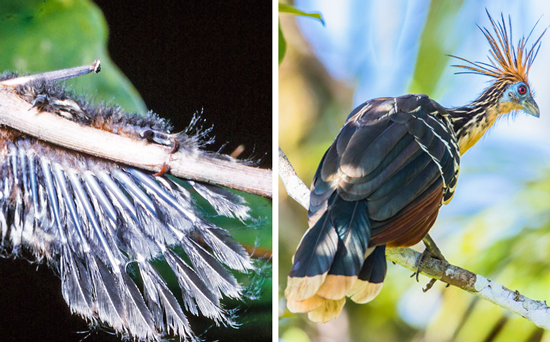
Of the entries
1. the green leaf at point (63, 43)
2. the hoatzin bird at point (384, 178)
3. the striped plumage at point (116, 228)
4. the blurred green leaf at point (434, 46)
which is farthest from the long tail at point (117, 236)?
the blurred green leaf at point (434, 46)

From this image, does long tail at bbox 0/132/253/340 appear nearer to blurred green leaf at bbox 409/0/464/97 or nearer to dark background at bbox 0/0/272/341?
dark background at bbox 0/0/272/341

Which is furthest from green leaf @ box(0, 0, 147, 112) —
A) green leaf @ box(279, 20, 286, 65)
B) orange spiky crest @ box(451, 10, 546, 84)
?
orange spiky crest @ box(451, 10, 546, 84)

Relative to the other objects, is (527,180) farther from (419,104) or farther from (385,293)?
(385,293)

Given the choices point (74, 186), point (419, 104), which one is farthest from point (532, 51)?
point (74, 186)

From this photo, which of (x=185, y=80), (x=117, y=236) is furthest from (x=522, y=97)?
(x=117, y=236)

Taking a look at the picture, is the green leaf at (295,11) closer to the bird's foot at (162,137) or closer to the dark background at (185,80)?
the dark background at (185,80)

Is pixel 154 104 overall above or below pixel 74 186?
above

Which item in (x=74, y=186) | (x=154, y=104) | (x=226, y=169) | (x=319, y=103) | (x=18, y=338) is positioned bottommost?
(x=18, y=338)

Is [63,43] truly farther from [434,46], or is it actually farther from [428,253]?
[428,253]
